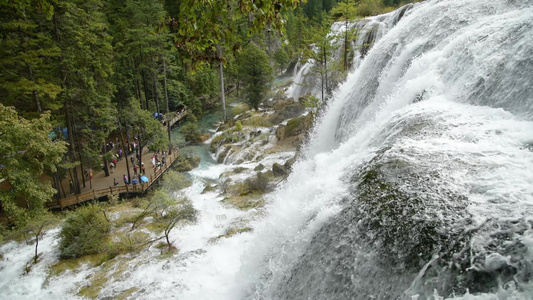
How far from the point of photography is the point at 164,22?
3.25 meters

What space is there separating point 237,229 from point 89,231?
5.37 metres

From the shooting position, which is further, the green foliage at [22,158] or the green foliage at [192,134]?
the green foliage at [192,134]

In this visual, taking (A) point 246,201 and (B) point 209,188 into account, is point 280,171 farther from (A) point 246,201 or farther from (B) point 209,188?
(B) point 209,188

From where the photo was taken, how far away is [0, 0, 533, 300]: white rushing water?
3.33 metres

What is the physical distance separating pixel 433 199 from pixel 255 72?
86.5 ft

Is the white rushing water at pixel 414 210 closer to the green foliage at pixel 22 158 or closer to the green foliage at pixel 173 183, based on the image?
the green foliage at pixel 22 158

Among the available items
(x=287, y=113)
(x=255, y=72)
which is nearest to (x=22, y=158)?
(x=287, y=113)

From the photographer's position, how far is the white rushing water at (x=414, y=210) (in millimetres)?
Result: 3326

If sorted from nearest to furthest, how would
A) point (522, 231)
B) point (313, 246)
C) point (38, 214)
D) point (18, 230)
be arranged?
point (522, 231) → point (313, 246) → point (38, 214) → point (18, 230)

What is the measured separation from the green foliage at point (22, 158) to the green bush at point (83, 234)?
1.65m

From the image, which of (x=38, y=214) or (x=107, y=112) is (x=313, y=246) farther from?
(x=107, y=112)

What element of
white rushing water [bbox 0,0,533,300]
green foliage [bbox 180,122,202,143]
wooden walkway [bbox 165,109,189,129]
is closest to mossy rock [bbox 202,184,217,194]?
white rushing water [bbox 0,0,533,300]

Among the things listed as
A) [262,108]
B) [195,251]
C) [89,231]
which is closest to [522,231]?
[195,251]

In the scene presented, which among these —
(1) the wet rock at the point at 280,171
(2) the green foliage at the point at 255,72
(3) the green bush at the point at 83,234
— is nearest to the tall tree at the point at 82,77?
(3) the green bush at the point at 83,234
